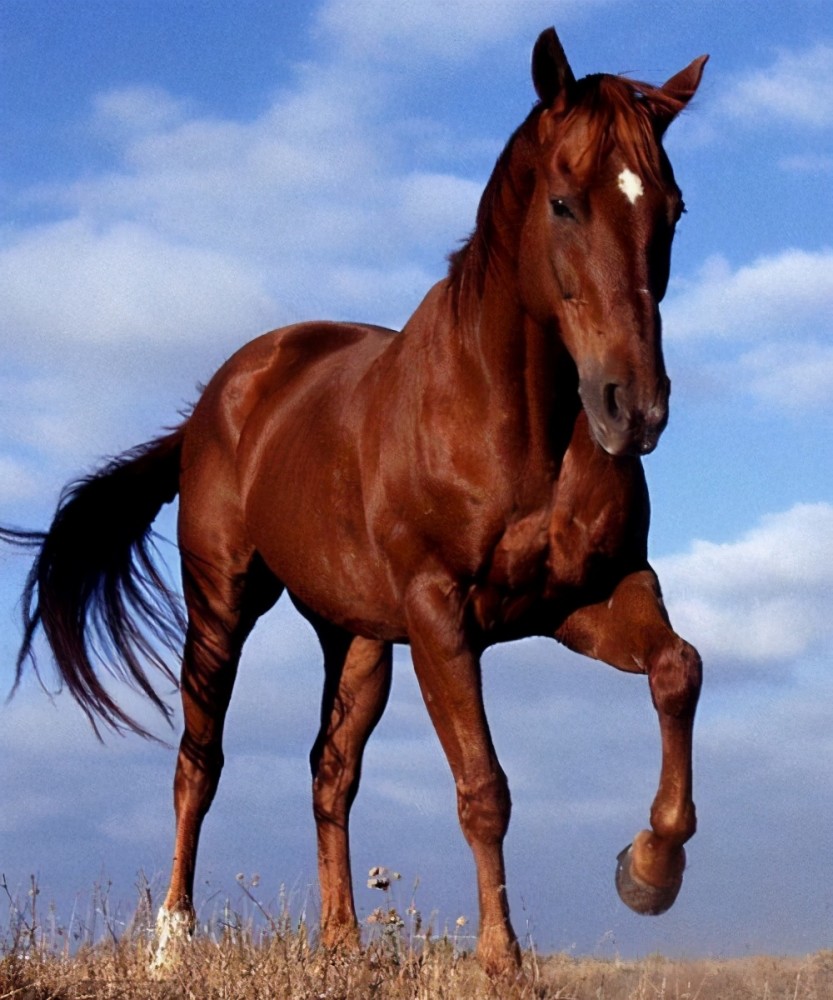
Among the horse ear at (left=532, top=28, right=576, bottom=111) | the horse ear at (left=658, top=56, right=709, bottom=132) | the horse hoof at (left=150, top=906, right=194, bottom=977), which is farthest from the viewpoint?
the horse hoof at (left=150, top=906, right=194, bottom=977)

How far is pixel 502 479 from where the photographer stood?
564 cm

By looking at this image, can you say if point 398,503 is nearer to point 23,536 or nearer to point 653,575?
point 653,575

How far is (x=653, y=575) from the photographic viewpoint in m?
5.85

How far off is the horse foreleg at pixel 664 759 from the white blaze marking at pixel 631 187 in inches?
59.1

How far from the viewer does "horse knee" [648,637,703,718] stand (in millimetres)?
5387

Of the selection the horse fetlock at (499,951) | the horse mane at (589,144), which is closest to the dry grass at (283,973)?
the horse fetlock at (499,951)

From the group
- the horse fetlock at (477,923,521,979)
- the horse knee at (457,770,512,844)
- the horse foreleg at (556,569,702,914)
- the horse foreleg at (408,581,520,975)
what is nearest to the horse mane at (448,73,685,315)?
the horse foreleg at (408,581,520,975)

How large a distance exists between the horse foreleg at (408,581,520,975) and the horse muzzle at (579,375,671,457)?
1.02m

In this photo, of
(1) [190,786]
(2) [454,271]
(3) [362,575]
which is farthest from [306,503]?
(1) [190,786]

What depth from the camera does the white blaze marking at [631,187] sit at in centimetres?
503

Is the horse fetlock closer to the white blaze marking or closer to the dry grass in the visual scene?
the dry grass

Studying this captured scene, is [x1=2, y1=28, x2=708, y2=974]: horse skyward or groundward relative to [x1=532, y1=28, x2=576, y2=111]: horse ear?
groundward

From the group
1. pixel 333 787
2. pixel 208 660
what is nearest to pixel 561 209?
pixel 333 787

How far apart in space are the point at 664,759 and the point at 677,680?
270 mm
